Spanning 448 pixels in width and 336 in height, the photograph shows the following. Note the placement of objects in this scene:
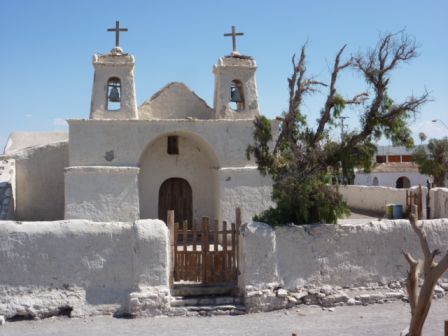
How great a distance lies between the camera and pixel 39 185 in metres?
16.8

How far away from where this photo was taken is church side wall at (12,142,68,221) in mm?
16703

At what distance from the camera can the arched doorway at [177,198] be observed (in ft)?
55.5

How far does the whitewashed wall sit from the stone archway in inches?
265

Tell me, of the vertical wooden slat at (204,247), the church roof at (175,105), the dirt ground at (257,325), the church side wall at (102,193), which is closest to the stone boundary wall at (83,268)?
the dirt ground at (257,325)

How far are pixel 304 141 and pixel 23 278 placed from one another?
5.91 metres

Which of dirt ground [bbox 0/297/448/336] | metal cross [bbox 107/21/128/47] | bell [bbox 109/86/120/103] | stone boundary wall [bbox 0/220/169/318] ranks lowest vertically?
dirt ground [bbox 0/297/448/336]

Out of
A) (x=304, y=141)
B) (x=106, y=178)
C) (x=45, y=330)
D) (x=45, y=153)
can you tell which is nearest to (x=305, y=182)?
(x=304, y=141)

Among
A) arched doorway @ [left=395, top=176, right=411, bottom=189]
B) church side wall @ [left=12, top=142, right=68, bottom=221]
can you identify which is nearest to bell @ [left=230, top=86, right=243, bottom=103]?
church side wall @ [left=12, top=142, right=68, bottom=221]

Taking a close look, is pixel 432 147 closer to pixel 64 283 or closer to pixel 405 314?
pixel 405 314

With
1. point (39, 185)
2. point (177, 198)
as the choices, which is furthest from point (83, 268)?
point (39, 185)

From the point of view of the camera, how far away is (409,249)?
33.6 ft

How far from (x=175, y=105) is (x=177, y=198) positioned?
3145mm

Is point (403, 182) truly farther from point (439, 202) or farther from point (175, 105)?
point (175, 105)

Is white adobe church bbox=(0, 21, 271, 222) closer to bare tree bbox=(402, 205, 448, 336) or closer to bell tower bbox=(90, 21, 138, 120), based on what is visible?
bell tower bbox=(90, 21, 138, 120)
